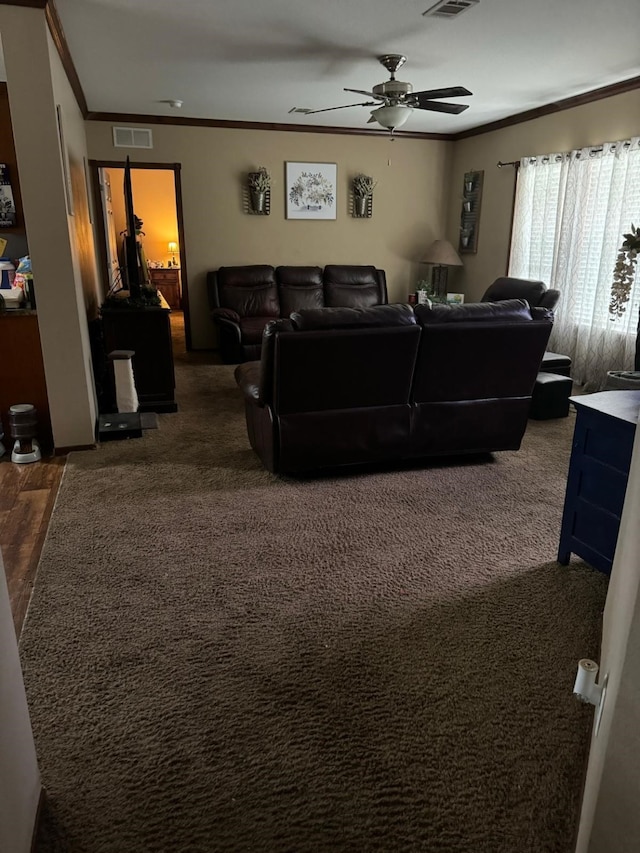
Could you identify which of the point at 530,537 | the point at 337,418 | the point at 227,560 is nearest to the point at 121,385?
the point at 337,418

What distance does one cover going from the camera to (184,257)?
6.84 metres

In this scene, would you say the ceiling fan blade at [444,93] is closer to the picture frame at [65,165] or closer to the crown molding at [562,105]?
the crown molding at [562,105]

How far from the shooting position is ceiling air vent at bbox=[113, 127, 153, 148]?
20.7 feet

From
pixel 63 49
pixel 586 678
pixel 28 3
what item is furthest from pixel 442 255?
pixel 586 678

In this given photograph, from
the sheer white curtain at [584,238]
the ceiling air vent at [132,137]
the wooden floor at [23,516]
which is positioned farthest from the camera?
the ceiling air vent at [132,137]

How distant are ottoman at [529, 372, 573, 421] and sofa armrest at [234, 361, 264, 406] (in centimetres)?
220

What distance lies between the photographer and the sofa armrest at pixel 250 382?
3266 mm

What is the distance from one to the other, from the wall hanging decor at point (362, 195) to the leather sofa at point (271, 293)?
705mm

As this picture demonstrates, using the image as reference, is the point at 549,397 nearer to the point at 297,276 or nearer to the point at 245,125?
the point at 297,276

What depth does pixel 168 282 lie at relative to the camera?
34.1 feet

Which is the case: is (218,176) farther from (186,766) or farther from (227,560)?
(186,766)

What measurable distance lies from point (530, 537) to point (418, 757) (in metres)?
1.40

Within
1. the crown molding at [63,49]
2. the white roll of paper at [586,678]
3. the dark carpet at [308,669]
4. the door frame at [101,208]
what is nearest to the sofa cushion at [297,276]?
the door frame at [101,208]

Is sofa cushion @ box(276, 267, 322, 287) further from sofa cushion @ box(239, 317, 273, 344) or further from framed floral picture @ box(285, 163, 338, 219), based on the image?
sofa cushion @ box(239, 317, 273, 344)
